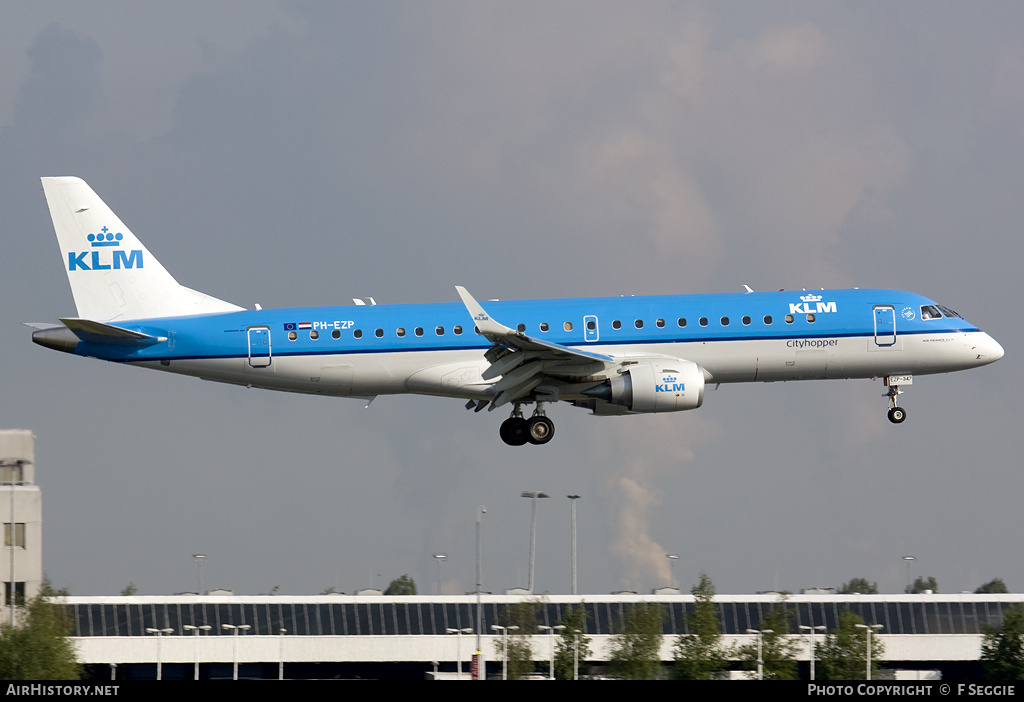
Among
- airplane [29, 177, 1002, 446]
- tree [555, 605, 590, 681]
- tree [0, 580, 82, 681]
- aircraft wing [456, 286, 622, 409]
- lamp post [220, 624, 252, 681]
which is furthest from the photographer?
lamp post [220, 624, 252, 681]

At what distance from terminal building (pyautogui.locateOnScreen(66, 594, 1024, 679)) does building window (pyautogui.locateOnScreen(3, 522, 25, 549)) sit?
13198 mm

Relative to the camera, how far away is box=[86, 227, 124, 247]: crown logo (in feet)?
154

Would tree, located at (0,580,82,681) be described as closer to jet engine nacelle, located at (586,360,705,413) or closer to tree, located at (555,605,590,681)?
tree, located at (555,605,590,681)

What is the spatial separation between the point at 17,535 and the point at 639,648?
105 ft

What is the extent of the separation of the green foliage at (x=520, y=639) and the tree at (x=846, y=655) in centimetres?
1457

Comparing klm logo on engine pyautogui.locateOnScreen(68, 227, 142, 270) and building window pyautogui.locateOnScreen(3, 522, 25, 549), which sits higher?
klm logo on engine pyautogui.locateOnScreen(68, 227, 142, 270)

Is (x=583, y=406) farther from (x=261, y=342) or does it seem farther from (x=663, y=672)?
(x=663, y=672)

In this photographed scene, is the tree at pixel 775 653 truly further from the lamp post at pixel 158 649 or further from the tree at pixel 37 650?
the lamp post at pixel 158 649

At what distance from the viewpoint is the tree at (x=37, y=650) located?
2165 inches

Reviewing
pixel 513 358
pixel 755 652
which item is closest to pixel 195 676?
pixel 755 652

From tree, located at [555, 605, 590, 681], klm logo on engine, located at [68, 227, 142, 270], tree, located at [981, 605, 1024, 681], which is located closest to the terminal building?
tree, located at [555, 605, 590, 681]

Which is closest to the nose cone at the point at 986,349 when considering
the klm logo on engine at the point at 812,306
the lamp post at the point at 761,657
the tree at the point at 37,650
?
the klm logo on engine at the point at 812,306

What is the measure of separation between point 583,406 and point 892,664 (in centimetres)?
4297

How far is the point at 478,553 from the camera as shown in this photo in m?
62.6
